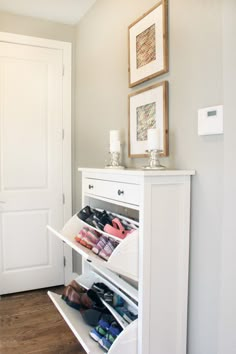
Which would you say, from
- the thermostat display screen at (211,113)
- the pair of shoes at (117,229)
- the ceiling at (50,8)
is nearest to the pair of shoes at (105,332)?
the pair of shoes at (117,229)

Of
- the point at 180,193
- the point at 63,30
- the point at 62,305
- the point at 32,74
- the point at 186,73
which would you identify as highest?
the point at 63,30

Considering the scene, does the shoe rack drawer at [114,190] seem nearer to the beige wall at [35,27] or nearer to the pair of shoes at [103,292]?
the pair of shoes at [103,292]

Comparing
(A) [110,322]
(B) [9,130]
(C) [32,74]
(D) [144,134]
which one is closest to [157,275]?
(A) [110,322]

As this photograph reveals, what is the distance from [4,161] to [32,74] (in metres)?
0.84

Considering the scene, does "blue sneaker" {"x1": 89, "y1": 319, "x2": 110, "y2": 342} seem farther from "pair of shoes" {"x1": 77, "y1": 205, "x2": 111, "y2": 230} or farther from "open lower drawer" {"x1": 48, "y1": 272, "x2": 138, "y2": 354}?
"pair of shoes" {"x1": 77, "y1": 205, "x2": 111, "y2": 230}

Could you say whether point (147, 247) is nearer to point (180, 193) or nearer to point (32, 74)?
point (180, 193)

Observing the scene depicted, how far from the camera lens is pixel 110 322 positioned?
186cm

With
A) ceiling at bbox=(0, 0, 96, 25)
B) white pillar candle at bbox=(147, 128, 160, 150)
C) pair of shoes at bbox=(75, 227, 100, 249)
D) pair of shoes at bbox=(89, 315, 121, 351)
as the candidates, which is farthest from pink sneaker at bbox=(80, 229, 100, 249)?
ceiling at bbox=(0, 0, 96, 25)

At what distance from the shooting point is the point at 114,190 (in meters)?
1.84

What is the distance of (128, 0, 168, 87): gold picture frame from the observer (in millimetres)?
1781

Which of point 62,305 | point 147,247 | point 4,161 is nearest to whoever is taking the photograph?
point 147,247

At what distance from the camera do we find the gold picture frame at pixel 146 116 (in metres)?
1.79

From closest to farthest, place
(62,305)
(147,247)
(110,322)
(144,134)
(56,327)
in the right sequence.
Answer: (147,247) → (110,322) → (144,134) → (62,305) → (56,327)

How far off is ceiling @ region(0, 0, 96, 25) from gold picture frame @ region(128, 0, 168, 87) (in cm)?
89
